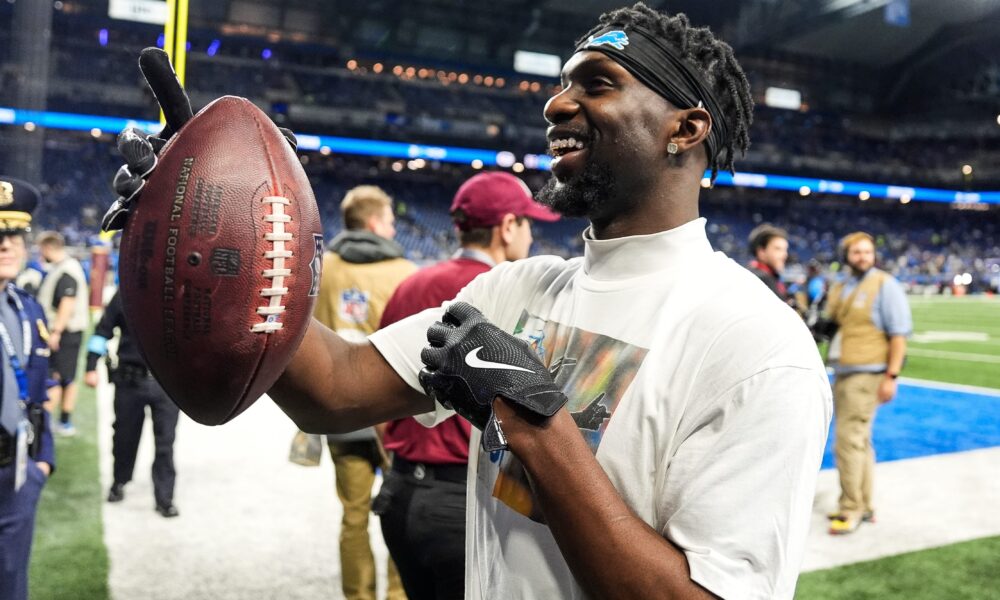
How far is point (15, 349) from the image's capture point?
9.28 feet

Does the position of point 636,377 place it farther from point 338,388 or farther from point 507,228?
point 507,228

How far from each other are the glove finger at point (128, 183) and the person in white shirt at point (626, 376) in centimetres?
4

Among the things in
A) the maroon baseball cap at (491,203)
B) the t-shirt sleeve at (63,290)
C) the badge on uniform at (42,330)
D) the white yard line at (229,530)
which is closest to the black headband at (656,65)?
the maroon baseball cap at (491,203)

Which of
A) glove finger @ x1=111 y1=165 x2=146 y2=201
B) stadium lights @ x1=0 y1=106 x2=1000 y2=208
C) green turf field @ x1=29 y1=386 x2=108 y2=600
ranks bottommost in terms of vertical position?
green turf field @ x1=29 y1=386 x2=108 y2=600

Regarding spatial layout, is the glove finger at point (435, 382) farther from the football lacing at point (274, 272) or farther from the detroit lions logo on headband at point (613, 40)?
the detroit lions logo on headband at point (613, 40)

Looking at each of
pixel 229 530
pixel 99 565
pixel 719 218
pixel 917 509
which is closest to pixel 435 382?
pixel 99 565

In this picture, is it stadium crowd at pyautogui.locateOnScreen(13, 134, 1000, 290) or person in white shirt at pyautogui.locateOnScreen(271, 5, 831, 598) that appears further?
stadium crowd at pyautogui.locateOnScreen(13, 134, 1000, 290)

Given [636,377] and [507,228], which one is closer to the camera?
[636,377]

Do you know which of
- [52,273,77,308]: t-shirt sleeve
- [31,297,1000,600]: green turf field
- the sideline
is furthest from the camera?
the sideline

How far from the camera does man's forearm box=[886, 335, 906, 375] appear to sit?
203 inches

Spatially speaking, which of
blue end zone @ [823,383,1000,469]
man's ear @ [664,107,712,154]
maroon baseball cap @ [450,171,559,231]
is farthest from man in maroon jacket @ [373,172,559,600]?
blue end zone @ [823,383,1000,469]

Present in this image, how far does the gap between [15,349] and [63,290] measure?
14.4 feet

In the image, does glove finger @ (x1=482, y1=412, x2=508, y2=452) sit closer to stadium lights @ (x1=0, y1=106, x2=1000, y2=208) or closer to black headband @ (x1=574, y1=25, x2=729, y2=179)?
black headband @ (x1=574, y1=25, x2=729, y2=179)

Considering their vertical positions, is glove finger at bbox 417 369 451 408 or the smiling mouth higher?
the smiling mouth
